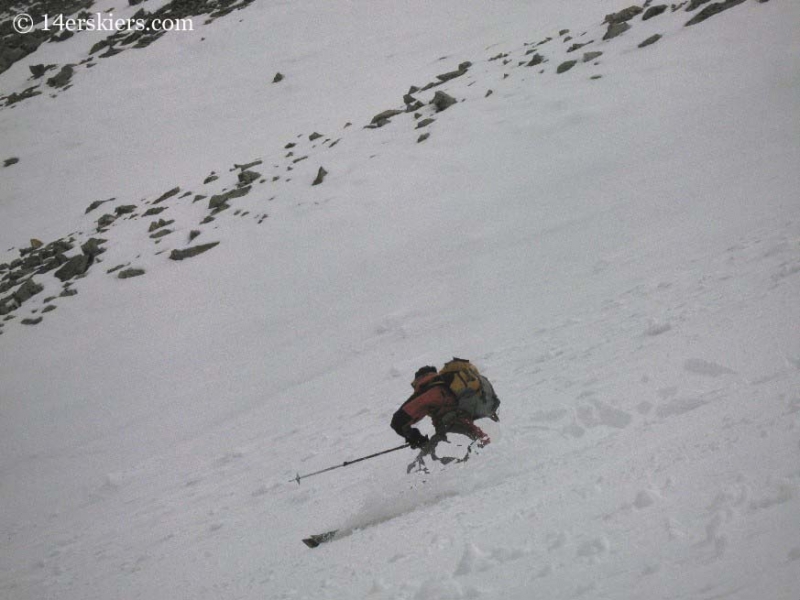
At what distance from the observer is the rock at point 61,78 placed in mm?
37688

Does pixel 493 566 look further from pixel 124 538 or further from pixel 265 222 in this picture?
pixel 265 222

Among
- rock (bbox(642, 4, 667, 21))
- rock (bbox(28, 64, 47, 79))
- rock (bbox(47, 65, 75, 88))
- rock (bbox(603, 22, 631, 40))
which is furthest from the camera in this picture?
rock (bbox(28, 64, 47, 79))

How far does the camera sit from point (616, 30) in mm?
→ 19078

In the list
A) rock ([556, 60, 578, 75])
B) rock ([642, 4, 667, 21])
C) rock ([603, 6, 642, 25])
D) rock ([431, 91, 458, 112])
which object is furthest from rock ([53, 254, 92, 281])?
rock ([642, 4, 667, 21])

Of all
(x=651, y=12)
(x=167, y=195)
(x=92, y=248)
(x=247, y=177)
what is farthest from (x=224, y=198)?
(x=651, y=12)

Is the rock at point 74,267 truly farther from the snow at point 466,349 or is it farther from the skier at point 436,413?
the skier at point 436,413

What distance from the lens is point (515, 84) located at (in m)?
19.0

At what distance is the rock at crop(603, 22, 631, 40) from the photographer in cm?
1908

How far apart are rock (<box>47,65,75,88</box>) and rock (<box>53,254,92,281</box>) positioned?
24756 mm

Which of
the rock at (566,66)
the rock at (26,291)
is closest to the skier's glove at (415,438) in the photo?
the rock at (566,66)

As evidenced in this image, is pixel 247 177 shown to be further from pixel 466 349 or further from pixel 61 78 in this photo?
pixel 61 78

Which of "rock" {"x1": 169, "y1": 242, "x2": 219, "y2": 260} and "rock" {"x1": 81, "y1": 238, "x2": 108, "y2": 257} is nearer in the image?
"rock" {"x1": 169, "y1": 242, "x2": 219, "y2": 260}

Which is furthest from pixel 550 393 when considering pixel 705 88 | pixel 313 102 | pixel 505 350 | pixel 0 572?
pixel 313 102

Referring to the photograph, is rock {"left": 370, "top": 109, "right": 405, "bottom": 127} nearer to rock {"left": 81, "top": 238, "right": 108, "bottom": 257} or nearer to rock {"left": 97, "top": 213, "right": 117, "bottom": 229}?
rock {"left": 81, "top": 238, "right": 108, "bottom": 257}
